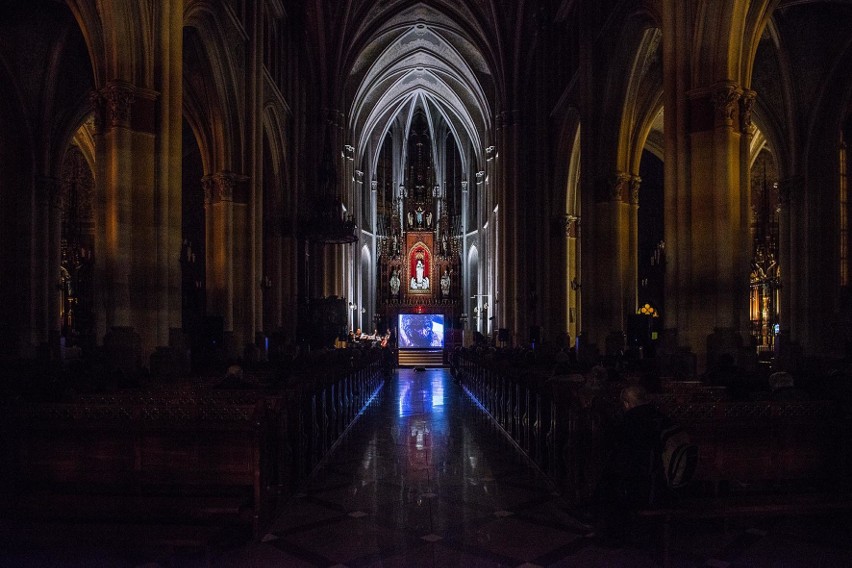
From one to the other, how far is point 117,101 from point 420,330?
120 feet

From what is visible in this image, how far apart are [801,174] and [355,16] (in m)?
22.8

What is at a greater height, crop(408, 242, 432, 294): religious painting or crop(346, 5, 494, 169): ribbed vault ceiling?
crop(346, 5, 494, 169): ribbed vault ceiling

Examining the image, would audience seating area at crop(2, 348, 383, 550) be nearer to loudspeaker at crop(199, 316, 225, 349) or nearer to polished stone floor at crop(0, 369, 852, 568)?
polished stone floor at crop(0, 369, 852, 568)

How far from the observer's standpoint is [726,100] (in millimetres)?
12273

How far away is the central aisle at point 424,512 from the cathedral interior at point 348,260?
8 cm

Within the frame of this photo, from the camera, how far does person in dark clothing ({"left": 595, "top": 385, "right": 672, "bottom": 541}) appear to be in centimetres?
473

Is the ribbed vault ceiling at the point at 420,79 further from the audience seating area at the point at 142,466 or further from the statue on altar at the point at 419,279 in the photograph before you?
the audience seating area at the point at 142,466

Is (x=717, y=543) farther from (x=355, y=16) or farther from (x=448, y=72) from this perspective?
(x=448, y=72)

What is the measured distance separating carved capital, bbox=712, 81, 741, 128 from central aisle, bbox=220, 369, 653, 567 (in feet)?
23.9

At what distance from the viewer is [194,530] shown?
5.30m

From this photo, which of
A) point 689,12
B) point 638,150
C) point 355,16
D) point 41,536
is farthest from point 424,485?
point 355,16

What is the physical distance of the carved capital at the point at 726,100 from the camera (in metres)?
12.2

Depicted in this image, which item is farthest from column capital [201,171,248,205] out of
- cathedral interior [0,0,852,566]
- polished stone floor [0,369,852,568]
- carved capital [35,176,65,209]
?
polished stone floor [0,369,852,568]

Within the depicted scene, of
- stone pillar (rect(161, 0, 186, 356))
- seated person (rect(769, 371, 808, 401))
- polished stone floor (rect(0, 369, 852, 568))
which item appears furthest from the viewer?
stone pillar (rect(161, 0, 186, 356))
